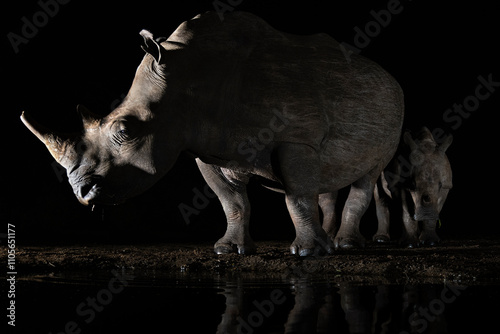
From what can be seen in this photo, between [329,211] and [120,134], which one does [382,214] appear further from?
[120,134]

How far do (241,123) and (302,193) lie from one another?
51 centimetres

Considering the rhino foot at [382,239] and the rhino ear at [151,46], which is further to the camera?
the rhino foot at [382,239]

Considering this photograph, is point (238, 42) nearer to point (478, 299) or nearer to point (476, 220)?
point (478, 299)

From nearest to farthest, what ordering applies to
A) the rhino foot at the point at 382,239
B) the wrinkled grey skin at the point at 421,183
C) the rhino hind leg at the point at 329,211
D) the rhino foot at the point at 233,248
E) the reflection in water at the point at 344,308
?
the reflection in water at the point at 344,308
the rhino foot at the point at 233,248
the wrinkled grey skin at the point at 421,183
the rhino hind leg at the point at 329,211
the rhino foot at the point at 382,239

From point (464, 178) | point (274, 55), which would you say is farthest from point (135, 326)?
point (464, 178)

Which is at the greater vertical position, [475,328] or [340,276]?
[475,328]

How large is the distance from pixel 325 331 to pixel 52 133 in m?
2.36

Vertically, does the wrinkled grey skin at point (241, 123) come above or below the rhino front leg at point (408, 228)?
above

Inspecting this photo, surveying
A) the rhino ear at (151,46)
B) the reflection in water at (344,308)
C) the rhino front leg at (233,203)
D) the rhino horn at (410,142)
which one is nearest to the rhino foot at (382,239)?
the rhino horn at (410,142)

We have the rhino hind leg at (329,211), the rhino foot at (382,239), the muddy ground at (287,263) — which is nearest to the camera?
the muddy ground at (287,263)

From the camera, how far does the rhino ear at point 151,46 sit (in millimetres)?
4211

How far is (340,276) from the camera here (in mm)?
3703

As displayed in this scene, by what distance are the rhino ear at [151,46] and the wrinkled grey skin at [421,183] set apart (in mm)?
1976

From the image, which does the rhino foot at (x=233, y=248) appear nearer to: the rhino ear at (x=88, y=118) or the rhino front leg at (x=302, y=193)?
the rhino front leg at (x=302, y=193)
